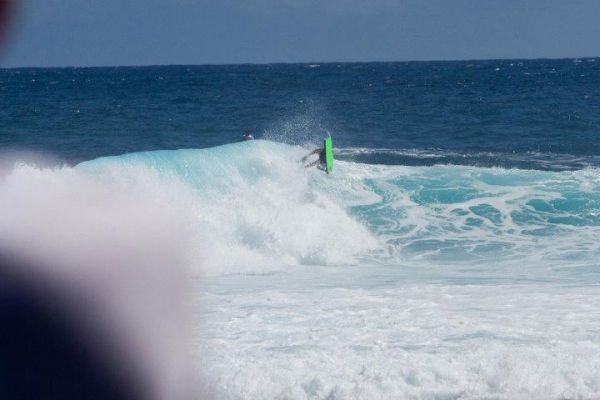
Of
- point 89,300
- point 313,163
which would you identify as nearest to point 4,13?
point 89,300

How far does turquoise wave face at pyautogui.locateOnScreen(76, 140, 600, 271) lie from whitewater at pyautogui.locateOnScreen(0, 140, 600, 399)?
0.05 m

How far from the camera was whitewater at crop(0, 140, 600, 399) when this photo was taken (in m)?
8.14

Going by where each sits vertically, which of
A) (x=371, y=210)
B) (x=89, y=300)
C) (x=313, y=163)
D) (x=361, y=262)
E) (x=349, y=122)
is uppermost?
(x=349, y=122)

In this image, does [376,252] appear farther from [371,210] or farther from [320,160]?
[320,160]

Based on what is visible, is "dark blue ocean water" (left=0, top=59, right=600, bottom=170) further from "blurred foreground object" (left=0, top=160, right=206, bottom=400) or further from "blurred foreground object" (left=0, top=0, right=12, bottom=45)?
"blurred foreground object" (left=0, top=0, right=12, bottom=45)

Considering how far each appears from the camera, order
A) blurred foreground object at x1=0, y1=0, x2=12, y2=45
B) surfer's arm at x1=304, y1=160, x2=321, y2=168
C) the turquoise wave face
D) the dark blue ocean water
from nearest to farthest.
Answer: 1. blurred foreground object at x1=0, y1=0, x2=12, y2=45
2. the turquoise wave face
3. surfer's arm at x1=304, y1=160, x2=321, y2=168
4. the dark blue ocean water

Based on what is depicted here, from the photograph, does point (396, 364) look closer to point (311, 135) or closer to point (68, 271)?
point (68, 271)

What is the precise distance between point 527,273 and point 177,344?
659cm

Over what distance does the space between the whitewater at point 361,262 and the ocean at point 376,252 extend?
3 cm

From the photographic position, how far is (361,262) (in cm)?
1461

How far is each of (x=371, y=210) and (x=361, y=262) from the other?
152 inches

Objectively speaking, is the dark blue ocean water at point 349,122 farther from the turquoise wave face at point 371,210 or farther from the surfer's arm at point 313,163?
the surfer's arm at point 313,163

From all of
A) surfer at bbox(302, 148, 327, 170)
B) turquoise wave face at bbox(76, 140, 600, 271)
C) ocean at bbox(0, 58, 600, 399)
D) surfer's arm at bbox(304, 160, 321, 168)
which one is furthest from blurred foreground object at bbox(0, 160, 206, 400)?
surfer at bbox(302, 148, 327, 170)

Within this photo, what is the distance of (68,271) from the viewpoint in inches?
389
